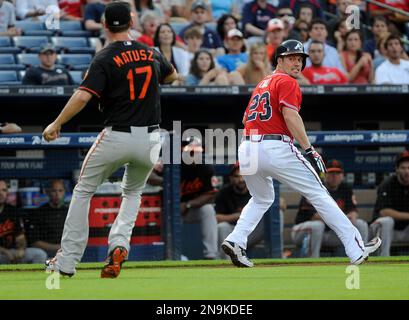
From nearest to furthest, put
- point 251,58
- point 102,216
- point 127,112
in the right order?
point 127,112, point 102,216, point 251,58

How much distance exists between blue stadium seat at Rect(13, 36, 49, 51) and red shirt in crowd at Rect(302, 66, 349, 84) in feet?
11.4

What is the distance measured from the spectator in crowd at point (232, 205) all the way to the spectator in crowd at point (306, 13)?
13.2ft

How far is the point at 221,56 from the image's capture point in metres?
13.9

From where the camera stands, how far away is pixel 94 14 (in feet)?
47.5

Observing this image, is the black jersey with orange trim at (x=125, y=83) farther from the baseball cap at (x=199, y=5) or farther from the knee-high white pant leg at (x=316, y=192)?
the baseball cap at (x=199, y=5)

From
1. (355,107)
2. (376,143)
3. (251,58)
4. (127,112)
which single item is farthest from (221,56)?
(127,112)

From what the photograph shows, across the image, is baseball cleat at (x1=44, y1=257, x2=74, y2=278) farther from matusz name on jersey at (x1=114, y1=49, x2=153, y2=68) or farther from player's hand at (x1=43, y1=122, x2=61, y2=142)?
matusz name on jersey at (x1=114, y1=49, x2=153, y2=68)

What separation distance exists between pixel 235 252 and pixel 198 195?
2.82 m

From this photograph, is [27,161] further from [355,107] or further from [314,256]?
[355,107]

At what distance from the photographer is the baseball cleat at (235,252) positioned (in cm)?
905

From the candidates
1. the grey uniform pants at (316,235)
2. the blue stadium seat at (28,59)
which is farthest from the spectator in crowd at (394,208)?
the blue stadium seat at (28,59)

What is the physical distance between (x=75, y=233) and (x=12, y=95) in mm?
4118

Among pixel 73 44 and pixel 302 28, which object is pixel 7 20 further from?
pixel 302 28

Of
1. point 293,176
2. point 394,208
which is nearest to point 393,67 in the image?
point 394,208
